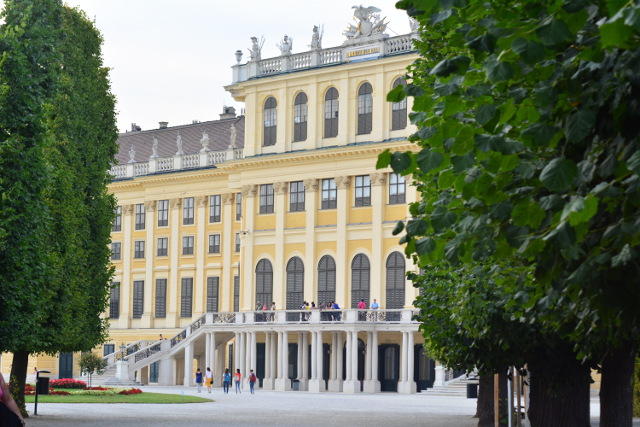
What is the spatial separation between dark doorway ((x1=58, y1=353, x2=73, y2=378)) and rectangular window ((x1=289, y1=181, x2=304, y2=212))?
19.3 meters

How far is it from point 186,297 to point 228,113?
54.5ft

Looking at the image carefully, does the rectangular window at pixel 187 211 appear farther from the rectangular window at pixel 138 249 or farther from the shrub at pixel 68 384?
the shrub at pixel 68 384

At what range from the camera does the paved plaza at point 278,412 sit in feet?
109

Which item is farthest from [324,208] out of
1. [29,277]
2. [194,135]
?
[29,277]

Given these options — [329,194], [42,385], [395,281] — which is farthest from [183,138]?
[42,385]

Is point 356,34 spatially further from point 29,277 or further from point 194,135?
point 29,277

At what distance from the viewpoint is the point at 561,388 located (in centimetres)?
1986

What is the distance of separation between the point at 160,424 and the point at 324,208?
3604 cm

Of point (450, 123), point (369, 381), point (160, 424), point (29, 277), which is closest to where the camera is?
point (450, 123)

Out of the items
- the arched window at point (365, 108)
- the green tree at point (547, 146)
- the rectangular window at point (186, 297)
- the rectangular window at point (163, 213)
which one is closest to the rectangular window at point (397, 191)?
the arched window at point (365, 108)

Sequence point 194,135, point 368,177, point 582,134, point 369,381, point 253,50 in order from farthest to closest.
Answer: point 194,135 → point 253,50 → point 368,177 → point 369,381 → point 582,134

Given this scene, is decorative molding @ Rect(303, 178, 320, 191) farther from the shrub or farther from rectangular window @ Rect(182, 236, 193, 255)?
Answer: the shrub

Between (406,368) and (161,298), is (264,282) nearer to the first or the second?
(161,298)

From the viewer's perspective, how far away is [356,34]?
66812 mm
